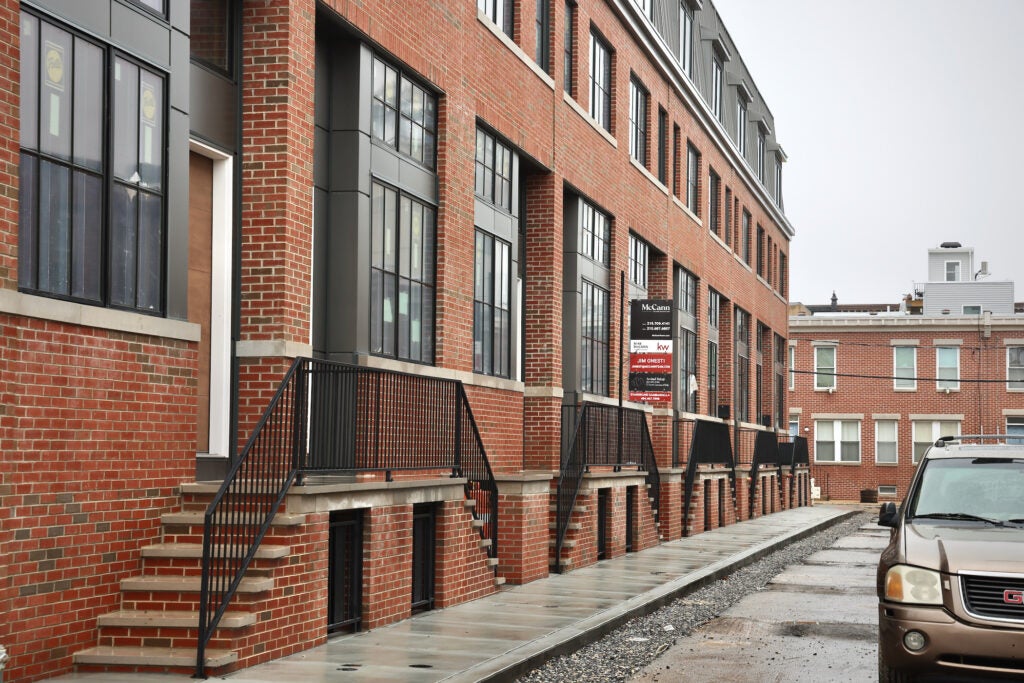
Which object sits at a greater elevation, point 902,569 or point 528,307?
point 528,307

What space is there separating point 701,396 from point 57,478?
24.9 m

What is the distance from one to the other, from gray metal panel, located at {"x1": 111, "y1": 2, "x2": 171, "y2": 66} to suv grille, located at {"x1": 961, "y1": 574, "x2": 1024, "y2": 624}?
23.2 feet

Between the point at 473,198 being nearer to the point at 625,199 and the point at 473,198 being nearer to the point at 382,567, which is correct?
the point at 382,567

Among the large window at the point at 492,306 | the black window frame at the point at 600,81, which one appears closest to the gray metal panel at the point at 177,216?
the large window at the point at 492,306

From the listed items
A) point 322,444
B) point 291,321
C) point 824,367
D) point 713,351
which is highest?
point 824,367

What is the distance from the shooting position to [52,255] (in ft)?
29.4

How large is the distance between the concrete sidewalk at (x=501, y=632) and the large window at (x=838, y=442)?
4136 centimetres

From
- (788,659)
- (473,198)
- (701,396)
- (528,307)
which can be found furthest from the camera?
(701,396)

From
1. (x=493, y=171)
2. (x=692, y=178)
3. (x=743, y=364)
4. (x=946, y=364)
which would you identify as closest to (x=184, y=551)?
(x=493, y=171)

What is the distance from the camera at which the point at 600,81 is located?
77.2 ft

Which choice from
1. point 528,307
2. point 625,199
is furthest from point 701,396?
point 528,307

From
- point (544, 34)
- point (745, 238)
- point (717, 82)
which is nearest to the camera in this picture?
point (544, 34)

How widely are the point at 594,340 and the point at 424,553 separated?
9.46m

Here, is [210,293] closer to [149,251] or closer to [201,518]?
[149,251]
